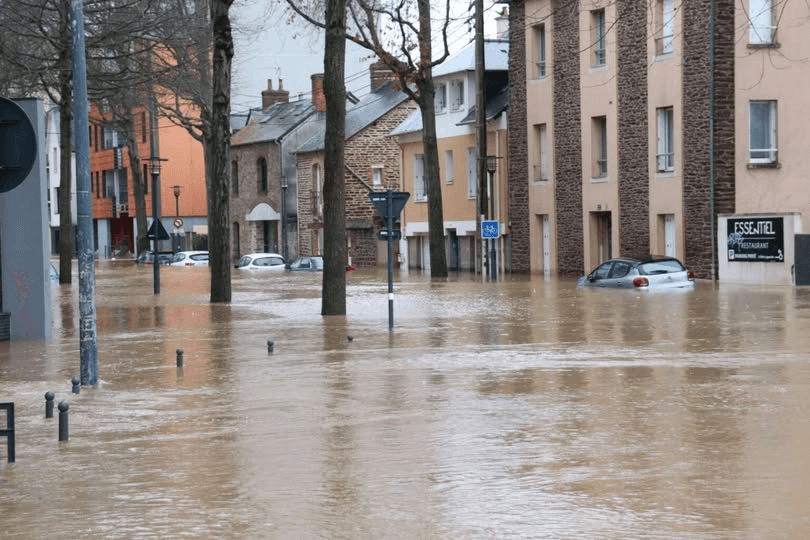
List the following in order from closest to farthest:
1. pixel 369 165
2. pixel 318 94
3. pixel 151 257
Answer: pixel 369 165 → pixel 151 257 → pixel 318 94

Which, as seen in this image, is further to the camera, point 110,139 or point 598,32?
point 110,139

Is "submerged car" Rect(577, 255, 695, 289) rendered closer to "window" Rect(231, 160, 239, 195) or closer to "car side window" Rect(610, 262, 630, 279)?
"car side window" Rect(610, 262, 630, 279)

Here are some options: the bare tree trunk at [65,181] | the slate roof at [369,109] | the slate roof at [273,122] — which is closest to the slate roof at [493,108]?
the slate roof at [369,109]

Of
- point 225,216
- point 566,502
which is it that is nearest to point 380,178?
point 225,216

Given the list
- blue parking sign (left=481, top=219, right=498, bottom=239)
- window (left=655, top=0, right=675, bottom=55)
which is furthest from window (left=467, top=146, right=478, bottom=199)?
window (left=655, top=0, right=675, bottom=55)

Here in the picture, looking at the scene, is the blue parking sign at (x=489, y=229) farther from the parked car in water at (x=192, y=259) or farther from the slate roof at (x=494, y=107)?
the parked car in water at (x=192, y=259)

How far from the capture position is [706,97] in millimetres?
44656

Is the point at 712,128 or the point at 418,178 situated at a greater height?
the point at 712,128

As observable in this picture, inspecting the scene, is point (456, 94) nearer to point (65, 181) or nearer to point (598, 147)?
point (598, 147)

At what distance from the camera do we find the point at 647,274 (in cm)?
3881

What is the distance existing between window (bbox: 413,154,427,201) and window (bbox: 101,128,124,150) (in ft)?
129

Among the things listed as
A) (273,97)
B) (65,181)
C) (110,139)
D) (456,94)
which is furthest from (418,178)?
(110,139)

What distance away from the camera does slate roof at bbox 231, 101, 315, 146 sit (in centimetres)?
8462

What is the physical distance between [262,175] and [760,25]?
153 ft
